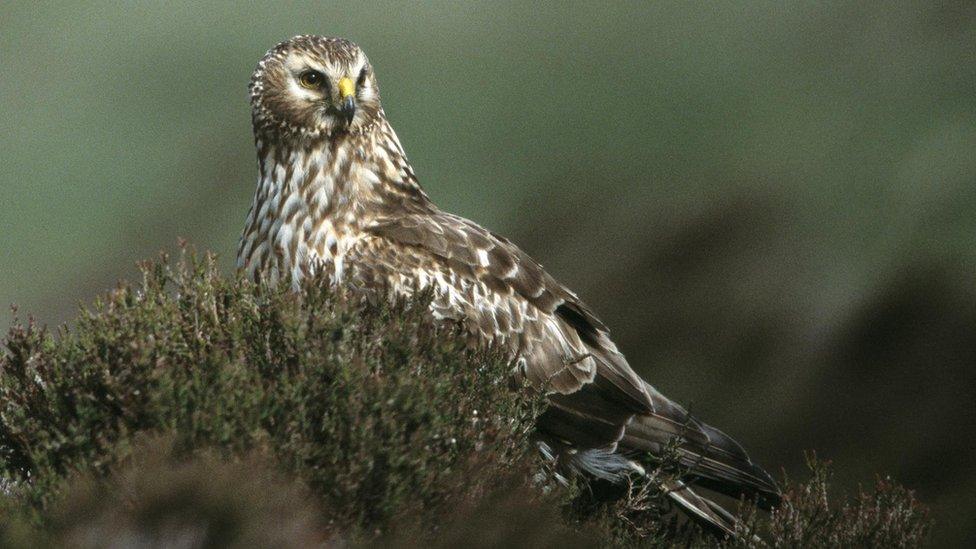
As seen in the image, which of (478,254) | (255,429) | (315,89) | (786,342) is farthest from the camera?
(786,342)

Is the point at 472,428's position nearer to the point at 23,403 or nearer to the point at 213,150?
the point at 23,403

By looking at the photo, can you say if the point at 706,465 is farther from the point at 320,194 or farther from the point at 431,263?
the point at 320,194

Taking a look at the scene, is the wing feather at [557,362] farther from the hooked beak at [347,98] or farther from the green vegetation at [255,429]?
the green vegetation at [255,429]

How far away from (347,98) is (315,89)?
269mm

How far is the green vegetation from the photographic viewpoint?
357 cm

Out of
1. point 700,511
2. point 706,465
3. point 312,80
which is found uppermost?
point 312,80

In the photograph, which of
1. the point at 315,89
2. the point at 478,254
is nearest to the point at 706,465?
the point at 478,254

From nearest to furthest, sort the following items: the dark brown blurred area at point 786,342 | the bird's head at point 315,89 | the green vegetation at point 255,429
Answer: the green vegetation at point 255,429 → the bird's head at point 315,89 → the dark brown blurred area at point 786,342

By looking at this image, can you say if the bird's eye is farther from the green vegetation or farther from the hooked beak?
the green vegetation

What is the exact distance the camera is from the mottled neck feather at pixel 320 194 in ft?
19.0

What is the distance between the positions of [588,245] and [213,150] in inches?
176

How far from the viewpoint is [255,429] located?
13.0 feet

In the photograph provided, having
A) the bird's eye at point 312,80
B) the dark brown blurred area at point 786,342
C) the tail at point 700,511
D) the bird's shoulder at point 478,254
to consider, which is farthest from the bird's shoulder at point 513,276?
the dark brown blurred area at point 786,342

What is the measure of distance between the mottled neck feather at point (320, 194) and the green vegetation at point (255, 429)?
1.12 m
